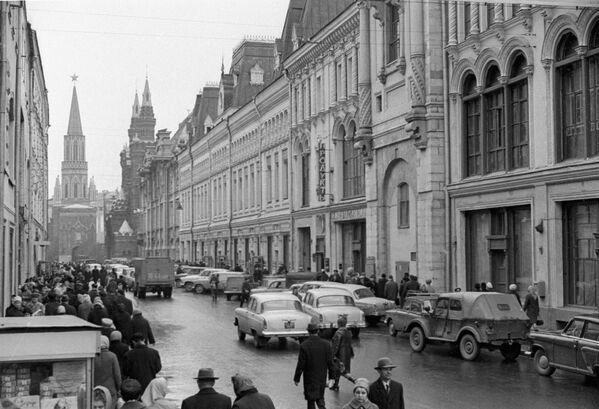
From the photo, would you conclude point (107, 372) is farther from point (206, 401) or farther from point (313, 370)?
point (206, 401)

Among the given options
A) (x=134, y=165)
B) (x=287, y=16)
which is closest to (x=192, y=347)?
(x=287, y=16)

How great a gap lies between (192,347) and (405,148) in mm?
15610

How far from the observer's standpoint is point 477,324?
19.3 meters

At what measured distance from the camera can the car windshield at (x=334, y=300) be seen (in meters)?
24.3

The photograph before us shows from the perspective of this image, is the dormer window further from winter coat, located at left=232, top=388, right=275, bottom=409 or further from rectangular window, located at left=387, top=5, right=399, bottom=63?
winter coat, located at left=232, top=388, right=275, bottom=409

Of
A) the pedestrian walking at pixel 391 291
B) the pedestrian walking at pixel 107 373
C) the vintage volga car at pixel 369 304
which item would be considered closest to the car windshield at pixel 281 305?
the vintage volga car at pixel 369 304

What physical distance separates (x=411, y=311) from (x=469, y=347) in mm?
3051

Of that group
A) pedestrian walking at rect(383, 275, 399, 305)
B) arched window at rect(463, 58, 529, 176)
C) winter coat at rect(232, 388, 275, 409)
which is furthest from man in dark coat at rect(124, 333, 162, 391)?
pedestrian walking at rect(383, 275, 399, 305)

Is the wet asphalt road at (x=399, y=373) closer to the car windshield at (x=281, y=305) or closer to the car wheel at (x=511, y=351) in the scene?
the car wheel at (x=511, y=351)

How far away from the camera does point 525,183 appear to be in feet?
86.6

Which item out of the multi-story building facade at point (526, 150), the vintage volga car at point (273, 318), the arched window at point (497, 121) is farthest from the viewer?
the arched window at point (497, 121)

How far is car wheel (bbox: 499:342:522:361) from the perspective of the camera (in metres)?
19.3

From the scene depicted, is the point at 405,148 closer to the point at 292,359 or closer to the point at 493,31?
the point at 493,31

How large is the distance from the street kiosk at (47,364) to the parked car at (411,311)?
43.7ft
